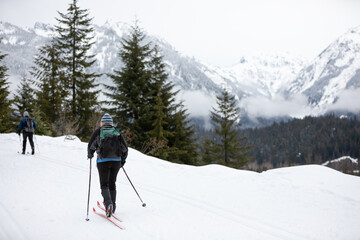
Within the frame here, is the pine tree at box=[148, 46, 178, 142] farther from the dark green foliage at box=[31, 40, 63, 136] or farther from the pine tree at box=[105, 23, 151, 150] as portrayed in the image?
the dark green foliage at box=[31, 40, 63, 136]

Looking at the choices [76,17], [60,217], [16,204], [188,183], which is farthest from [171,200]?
[76,17]

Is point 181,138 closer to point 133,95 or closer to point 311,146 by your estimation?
point 133,95

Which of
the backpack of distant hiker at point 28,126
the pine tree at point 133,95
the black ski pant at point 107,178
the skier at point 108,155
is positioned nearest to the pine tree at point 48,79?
the pine tree at point 133,95

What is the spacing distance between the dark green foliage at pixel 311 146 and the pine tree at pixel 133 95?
144652 mm

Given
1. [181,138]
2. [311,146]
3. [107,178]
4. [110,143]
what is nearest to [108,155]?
[110,143]

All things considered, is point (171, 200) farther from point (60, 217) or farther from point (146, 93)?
point (146, 93)

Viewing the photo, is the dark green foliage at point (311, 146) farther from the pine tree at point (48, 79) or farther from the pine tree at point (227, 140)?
the pine tree at point (48, 79)

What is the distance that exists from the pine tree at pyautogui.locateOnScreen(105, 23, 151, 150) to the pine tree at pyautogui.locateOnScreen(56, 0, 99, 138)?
2.38m

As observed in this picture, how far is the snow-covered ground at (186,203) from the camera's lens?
483 cm

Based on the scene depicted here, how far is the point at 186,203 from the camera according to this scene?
6.40m

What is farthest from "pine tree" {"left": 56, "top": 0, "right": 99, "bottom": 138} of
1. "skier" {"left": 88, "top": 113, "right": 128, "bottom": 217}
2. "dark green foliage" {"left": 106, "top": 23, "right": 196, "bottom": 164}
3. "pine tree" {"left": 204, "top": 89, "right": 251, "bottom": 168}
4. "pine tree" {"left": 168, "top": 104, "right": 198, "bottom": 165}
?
"skier" {"left": 88, "top": 113, "right": 128, "bottom": 217}

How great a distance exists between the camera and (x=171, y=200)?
21.7 ft

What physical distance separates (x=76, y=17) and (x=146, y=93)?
8952mm

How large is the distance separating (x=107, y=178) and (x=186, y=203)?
2.29 meters
